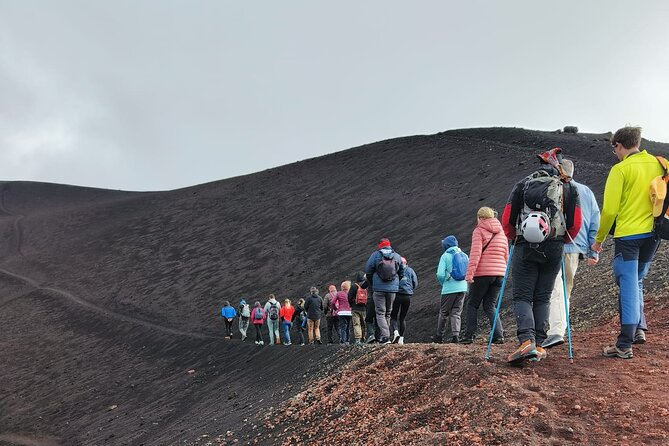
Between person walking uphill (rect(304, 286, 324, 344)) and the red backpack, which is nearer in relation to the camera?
the red backpack

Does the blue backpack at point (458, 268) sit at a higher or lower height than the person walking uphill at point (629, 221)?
lower

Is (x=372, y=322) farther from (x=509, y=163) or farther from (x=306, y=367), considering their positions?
(x=509, y=163)

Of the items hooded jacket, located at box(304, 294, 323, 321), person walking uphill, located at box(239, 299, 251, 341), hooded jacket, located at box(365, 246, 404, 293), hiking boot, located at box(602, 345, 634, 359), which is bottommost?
person walking uphill, located at box(239, 299, 251, 341)

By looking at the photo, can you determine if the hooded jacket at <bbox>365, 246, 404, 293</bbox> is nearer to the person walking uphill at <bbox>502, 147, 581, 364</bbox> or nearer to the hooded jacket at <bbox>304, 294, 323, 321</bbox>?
the person walking uphill at <bbox>502, 147, 581, 364</bbox>

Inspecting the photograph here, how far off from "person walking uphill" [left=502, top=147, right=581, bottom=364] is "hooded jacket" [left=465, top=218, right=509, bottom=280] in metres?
1.84

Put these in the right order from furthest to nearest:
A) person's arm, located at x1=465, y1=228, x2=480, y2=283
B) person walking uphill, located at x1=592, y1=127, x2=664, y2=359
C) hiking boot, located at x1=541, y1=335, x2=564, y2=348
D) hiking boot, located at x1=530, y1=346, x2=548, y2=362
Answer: person's arm, located at x1=465, y1=228, x2=480, y2=283, hiking boot, located at x1=541, y1=335, x2=564, y2=348, person walking uphill, located at x1=592, y1=127, x2=664, y2=359, hiking boot, located at x1=530, y1=346, x2=548, y2=362

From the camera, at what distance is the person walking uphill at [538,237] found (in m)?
5.87

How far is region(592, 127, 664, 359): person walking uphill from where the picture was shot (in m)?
6.08

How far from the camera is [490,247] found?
328 inches

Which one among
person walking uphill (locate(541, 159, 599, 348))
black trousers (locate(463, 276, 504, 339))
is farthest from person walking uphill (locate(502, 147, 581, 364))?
black trousers (locate(463, 276, 504, 339))

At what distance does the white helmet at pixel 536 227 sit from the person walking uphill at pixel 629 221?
0.77 meters

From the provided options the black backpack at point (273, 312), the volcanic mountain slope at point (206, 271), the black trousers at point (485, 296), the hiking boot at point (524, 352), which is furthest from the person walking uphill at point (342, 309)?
the hiking boot at point (524, 352)

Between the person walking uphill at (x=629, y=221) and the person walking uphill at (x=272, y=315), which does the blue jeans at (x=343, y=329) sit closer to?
the person walking uphill at (x=272, y=315)

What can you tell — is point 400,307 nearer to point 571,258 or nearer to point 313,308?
point 571,258
